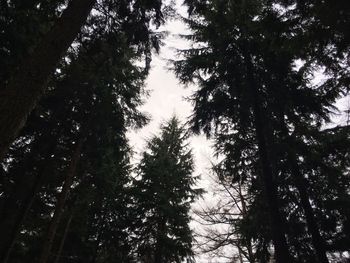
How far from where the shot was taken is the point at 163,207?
47.7 ft

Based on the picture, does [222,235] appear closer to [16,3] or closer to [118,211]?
[118,211]

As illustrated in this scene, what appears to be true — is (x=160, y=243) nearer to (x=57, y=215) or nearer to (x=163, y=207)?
(x=163, y=207)

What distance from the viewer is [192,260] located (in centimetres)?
1438

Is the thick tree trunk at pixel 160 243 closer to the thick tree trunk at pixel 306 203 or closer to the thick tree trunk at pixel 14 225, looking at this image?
the thick tree trunk at pixel 14 225

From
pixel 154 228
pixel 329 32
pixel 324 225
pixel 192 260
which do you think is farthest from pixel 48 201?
pixel 329 32

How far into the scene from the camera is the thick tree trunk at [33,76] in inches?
155

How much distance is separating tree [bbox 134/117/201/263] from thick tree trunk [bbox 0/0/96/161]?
8873 millimetres

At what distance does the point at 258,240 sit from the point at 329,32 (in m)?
8.12

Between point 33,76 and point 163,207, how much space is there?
11.4 meters

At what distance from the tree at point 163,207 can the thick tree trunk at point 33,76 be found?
29.1 feet

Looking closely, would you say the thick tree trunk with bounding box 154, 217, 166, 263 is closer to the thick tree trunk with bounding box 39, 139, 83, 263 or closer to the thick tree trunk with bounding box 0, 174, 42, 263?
the thick tree trunk with bounding box 39, 139, 83, 263

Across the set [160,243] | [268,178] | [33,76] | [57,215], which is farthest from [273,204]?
[160,243]

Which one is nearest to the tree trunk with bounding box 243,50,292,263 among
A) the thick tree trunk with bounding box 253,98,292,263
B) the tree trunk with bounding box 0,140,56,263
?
the thick tree trunk with bounding box 253,98,292,263

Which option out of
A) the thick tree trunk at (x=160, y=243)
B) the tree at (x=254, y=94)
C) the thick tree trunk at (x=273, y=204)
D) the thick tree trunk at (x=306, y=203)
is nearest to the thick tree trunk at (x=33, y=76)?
the tree at (x=254, y=94)
